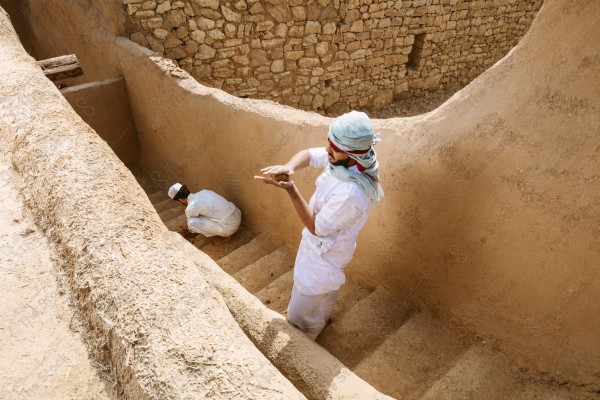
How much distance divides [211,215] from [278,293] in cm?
→ 118

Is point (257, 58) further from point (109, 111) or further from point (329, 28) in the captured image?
point (109, 111)

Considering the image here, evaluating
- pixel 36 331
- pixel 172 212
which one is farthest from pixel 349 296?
pixel 172 212

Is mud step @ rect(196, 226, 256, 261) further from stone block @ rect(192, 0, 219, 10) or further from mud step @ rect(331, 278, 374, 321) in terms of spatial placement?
stone block @ rect(192, 0, 219, 10)

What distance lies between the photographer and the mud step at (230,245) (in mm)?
4492

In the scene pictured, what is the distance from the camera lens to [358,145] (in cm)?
221

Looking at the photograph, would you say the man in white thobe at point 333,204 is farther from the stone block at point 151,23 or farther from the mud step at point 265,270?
the stone block at point 151,23

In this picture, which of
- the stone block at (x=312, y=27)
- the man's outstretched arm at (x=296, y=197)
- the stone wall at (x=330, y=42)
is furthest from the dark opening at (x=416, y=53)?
the man's outstretched arm at (x=296, y=197)

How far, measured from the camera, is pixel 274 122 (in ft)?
12.2

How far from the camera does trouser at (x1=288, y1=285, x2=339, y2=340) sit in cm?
279

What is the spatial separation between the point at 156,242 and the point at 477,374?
197cm

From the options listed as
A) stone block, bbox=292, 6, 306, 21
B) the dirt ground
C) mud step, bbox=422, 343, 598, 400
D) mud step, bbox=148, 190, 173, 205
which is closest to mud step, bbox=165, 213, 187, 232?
mud step, bbox=148, 190, 173, 205

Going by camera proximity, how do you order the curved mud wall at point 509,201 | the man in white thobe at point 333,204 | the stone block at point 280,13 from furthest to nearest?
1. the stone block at point 280,13
2. the man in white thobe at point 333,204
3. the curved mud wall at point 509,201

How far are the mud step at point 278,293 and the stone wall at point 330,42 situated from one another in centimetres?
339

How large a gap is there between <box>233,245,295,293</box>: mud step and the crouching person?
1.92 ft
